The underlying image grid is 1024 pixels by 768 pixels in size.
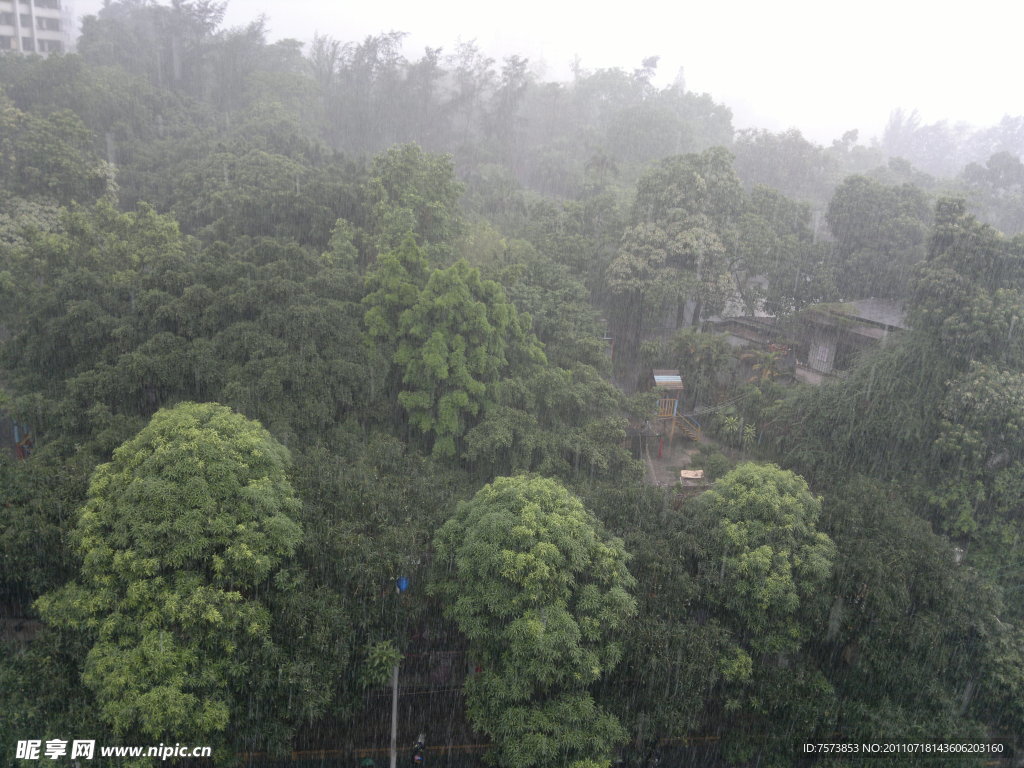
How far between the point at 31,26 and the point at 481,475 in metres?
54.6

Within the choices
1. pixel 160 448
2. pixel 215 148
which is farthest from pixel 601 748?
pixel 215 148

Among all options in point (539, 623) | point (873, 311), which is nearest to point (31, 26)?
point (873, 311)

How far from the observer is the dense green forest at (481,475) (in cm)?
852

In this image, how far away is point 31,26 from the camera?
154ft

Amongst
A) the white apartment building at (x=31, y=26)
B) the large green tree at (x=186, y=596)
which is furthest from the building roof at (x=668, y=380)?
the white apartment building at (x=31, y=26)

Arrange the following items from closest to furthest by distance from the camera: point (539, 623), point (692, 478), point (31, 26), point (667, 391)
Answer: point (539, 623)
point (692, 478)
point (667, 391)
point (31, 26)

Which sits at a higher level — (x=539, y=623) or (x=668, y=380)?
(x=668, y=380)

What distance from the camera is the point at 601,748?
8500 millimetres

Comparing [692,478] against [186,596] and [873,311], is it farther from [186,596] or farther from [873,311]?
[873,311]

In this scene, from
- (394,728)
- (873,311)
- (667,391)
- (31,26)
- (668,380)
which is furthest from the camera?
(31,26)

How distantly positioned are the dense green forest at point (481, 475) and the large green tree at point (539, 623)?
0.05m

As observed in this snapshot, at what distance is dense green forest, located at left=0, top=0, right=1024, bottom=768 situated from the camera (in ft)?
28.0

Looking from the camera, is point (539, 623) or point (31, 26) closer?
point (539, 623)

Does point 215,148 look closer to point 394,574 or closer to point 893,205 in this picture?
point 394,574
